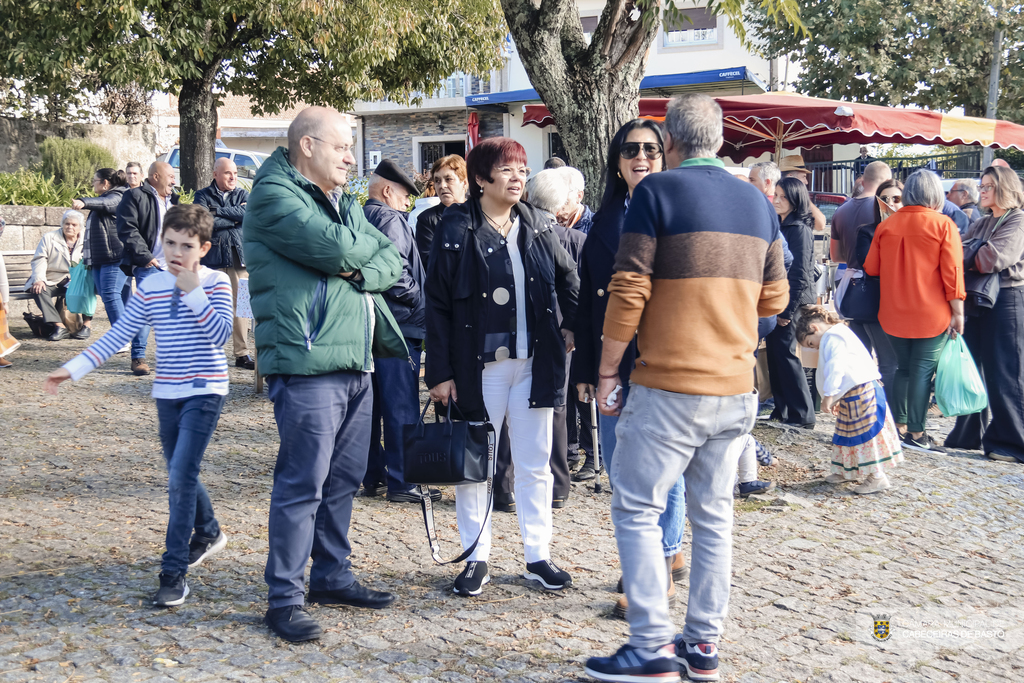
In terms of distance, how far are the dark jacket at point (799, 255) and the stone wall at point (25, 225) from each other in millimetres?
10510

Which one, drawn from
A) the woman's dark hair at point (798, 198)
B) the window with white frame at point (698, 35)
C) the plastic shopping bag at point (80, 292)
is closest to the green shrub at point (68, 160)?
the plastic shopping bag at point (80, 292)

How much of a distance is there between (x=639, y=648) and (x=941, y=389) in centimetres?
442

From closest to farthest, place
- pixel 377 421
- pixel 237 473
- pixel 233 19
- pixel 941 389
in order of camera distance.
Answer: pixel 377 421, pixel 237 473, pixel 941 389, pixel 233 19

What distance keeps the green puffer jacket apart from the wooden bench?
32.4 ft

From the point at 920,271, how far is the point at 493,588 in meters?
4.31

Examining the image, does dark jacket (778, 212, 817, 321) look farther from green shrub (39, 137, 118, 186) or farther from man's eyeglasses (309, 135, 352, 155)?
green shrub (39, 137, 118, 186)

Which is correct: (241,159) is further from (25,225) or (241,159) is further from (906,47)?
(906,47)

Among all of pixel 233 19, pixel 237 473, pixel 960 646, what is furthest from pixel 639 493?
pixel 233 19

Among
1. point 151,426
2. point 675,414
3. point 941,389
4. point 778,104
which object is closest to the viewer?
point 675,414

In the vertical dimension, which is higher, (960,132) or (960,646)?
(960,132)

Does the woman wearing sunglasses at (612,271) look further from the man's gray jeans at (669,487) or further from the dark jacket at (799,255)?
the dark jacket at (799,255)

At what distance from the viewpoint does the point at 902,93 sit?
27906 mm

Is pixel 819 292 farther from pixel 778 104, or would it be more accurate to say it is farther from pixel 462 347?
pixel 462 347

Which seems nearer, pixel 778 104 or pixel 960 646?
pixel 960 646
